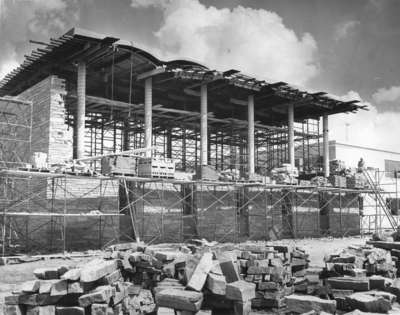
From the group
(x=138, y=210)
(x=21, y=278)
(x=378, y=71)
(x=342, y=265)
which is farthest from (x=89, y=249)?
(x=378, y=71)

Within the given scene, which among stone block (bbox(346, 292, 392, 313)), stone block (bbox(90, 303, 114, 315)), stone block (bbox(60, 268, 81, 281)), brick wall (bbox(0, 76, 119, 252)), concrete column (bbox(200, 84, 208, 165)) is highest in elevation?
concrete column (bbox(200, 84, 208, 165))

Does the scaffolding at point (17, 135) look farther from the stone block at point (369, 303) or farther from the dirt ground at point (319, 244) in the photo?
the stone block at point (369, 303)

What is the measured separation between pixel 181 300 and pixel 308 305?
2.73 metres

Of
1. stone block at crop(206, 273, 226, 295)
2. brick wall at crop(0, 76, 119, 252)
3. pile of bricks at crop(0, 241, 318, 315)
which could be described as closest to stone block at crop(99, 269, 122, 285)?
pile of bricks at crop(0, 241, 318, 315)

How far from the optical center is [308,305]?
33.9 ft

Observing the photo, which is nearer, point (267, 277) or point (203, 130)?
point (267, 277)

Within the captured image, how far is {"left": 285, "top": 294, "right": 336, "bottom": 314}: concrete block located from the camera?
1009 centimetres

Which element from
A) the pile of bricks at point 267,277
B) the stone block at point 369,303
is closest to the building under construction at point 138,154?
the pile of bricks at point 267,277

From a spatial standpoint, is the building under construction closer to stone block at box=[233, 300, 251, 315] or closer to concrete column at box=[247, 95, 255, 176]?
concrete column at box=[247, 95, 255, 176]

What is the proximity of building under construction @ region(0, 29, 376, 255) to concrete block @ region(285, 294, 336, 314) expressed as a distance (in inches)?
Result: 457

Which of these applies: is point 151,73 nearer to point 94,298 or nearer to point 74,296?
point 74,296

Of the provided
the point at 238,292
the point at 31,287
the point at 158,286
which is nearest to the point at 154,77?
the point at 158,286

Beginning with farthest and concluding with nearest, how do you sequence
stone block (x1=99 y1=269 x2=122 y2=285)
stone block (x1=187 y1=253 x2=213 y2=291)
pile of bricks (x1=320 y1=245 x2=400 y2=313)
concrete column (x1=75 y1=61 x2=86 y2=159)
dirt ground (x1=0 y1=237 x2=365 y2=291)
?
concrete column (x1=75 y1=61 x2=86 y2=159) → dirt ground (x1=0 y1=237 x2=365 y2=291) → stone block (x1=99 y1=269 x2=122 y2=285) → stone block (x1=187 y1=253 x2=213 y2=291) → pile of bricks (x1=320 y1=245 x2=400 y2=313)

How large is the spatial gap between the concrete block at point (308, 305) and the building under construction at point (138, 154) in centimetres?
1162
